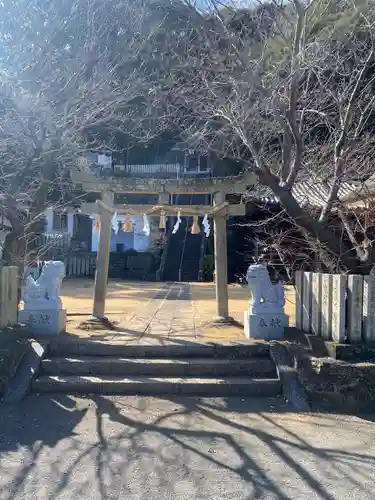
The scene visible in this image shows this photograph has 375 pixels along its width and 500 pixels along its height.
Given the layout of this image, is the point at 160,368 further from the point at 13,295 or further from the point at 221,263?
the point at 221,263

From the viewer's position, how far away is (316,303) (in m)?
6.96

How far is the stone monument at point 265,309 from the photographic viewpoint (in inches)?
299

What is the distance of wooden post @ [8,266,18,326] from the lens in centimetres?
704

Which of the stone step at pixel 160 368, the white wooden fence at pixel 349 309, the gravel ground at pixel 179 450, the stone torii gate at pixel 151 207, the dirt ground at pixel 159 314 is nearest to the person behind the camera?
the gravel ground at pixel 179 450

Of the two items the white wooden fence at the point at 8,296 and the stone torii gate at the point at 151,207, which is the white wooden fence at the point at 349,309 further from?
the white wooden fence at the point at 8,296

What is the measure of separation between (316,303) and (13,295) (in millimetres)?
4550

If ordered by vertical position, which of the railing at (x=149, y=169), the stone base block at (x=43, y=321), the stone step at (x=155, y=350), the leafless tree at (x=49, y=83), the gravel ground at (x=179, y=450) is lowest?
the gravel ground at (x=179, y=450)

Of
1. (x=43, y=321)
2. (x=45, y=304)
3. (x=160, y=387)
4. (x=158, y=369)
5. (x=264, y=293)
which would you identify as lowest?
(x=160, y=387)

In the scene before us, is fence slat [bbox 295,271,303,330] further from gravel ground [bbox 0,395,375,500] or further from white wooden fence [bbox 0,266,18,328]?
white wooden fence [bbox 0,266,18,328]

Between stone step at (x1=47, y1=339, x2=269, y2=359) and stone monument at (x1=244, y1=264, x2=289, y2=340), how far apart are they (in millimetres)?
525

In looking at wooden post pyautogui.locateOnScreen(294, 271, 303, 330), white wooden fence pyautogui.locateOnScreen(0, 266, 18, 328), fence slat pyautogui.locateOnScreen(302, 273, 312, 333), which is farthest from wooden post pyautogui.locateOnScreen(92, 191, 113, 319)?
fence slat pyautogui.locateOnScreen(302, 273, 312, 333)

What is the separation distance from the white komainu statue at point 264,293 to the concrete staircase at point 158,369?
0.80 metres

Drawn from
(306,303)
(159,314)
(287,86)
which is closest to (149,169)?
(159,314)

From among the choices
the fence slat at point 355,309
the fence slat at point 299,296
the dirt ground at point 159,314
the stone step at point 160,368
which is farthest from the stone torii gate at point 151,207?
the fence slat at point 355,309
